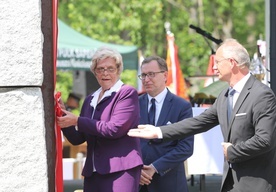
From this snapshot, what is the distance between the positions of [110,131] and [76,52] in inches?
459

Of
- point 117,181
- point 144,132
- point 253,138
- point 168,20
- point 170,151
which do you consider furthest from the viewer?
point 168,20

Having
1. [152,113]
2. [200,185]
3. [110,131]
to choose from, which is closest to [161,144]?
[152,113]

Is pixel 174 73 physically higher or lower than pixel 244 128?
higher

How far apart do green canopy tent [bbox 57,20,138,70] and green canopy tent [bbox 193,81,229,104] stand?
6.97m

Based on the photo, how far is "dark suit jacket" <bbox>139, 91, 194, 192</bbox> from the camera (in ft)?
21.3

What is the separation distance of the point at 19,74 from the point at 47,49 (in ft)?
1.35

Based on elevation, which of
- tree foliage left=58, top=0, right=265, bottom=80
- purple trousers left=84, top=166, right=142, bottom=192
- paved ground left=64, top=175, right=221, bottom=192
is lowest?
paved ground left=64, top=175, right=221, bottom=192

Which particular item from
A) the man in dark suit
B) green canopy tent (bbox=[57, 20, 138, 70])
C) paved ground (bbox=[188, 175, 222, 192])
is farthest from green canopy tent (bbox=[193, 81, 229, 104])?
green canopy tent (bbox=[57, 20, 138, 70])

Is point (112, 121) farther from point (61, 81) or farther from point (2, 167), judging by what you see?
point (61, 81)

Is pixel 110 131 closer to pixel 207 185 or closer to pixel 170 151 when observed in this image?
pixel 170 151

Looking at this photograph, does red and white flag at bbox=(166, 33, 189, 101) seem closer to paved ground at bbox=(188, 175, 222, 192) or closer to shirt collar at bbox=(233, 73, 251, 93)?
paved ground at bbox=(188, 175, 222, 192)

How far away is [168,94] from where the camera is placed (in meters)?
6.72

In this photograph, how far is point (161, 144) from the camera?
6570 mm

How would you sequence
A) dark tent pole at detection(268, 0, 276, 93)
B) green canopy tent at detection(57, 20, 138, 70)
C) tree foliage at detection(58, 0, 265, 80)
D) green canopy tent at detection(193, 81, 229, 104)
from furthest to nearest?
tree foliage at detection(58, 0, 265, 80) < green canopy tent at detection(57, 20, 138, 70) < green canopy tent at detection(193, 81, 229, 104) < dark tent pole at detection(268, 0, 276, 93)
